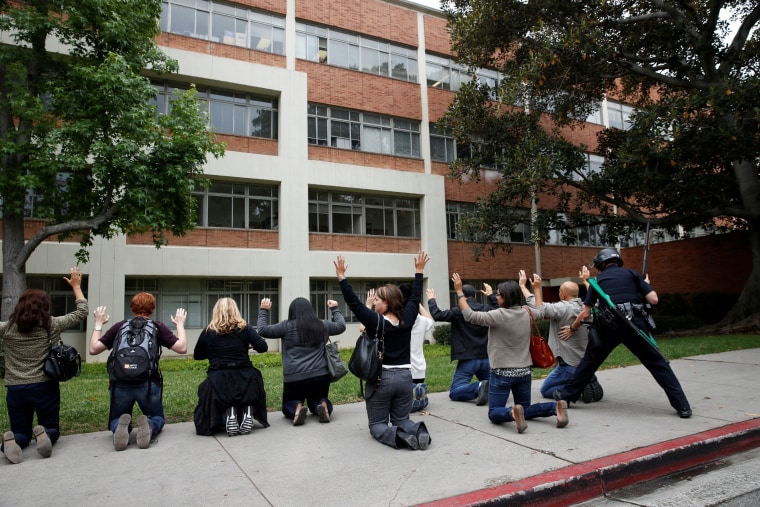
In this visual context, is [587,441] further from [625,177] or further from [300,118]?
[300,118]

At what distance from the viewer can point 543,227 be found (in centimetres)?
1923

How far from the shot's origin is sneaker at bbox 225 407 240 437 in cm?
600

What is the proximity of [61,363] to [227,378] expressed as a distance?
1684 millimetres

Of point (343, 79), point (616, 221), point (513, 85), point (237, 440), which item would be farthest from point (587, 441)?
point (343, 79)

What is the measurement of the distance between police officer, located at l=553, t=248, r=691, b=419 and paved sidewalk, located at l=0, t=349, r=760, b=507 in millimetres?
419

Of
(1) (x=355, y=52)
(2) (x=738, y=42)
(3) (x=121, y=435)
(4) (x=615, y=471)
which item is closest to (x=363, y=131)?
(1) (x=355, y=52)

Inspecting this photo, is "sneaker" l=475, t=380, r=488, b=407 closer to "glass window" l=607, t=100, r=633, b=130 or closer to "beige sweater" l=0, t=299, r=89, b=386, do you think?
"beige sweater" l=0, t=299, r=89, b=386

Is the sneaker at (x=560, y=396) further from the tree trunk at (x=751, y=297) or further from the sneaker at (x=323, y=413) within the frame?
the tree trunk at (x=751, y=297)

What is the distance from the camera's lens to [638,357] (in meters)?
6.18

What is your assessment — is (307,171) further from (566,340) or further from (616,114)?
(616,114)

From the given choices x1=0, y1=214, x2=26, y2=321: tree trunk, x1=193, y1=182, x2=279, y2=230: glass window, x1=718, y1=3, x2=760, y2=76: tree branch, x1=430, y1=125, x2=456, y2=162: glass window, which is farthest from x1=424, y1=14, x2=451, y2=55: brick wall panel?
x1=0, y1=214, x2=26, y2=321: tree trunk

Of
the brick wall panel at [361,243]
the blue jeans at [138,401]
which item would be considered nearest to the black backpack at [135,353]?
the blue jeans at [138,401]

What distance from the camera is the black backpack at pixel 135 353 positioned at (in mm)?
5605

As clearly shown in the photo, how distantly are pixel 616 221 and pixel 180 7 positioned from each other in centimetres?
1827
